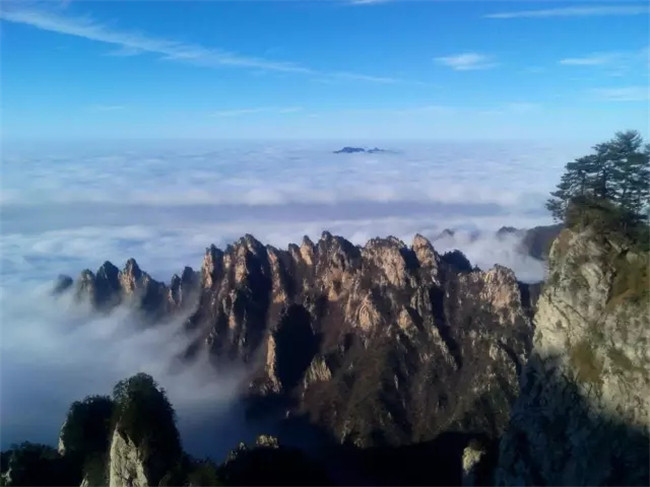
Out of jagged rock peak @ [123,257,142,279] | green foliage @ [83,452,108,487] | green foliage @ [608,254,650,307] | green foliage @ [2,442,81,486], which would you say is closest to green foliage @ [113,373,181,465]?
green foliage @ [83,452,108,487]

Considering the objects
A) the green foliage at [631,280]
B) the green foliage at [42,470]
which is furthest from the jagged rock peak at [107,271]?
the green foliage at [631,280]

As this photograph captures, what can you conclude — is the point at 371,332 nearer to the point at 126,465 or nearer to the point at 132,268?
the point at 132,268

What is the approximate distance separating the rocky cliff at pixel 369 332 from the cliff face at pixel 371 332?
222mm

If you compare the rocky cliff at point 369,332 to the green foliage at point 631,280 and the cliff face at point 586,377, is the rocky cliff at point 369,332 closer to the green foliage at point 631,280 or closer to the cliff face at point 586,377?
the cliff face at point 586,377

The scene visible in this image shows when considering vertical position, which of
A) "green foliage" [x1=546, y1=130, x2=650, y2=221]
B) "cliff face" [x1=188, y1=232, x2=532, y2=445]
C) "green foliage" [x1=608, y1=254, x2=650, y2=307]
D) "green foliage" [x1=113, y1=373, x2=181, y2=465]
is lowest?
"cliff face" [x1=188, y1=232, x2=532, y2=445]

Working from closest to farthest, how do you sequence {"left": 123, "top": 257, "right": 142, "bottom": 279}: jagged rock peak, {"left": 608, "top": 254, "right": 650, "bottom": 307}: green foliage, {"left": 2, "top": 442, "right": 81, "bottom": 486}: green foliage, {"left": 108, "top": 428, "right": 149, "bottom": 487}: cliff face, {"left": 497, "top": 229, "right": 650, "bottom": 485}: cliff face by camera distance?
{"left": 497, "top": 229, "right": 650, "bottom": 485}: cliff face → {"left": 608, "top": 254, "right": 650, "bottom": 307}: green foliage → {"left": 108, "top": 428, "right": 149, "bottom": 487}: cliff face → {"left": 2, "top": 442, "right": 81, "bottom": 486}: green foliage → {"left": 123, "top": 257, "right": 142, "bottom": 279}: jagged rock peak

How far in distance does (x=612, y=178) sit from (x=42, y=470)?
39262 mm

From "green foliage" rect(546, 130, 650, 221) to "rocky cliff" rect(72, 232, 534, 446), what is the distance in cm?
6411

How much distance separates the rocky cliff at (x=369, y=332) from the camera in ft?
351

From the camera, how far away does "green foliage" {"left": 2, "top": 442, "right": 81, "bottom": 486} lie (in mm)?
41125

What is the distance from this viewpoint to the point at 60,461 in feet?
137

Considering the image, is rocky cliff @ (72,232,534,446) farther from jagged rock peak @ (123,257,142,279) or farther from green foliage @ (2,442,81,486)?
green foliage @ (2,442,81,486)

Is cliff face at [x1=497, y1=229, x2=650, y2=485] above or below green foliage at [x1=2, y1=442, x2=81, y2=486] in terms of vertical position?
above

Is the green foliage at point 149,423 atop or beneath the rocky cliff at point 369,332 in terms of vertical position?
atop
